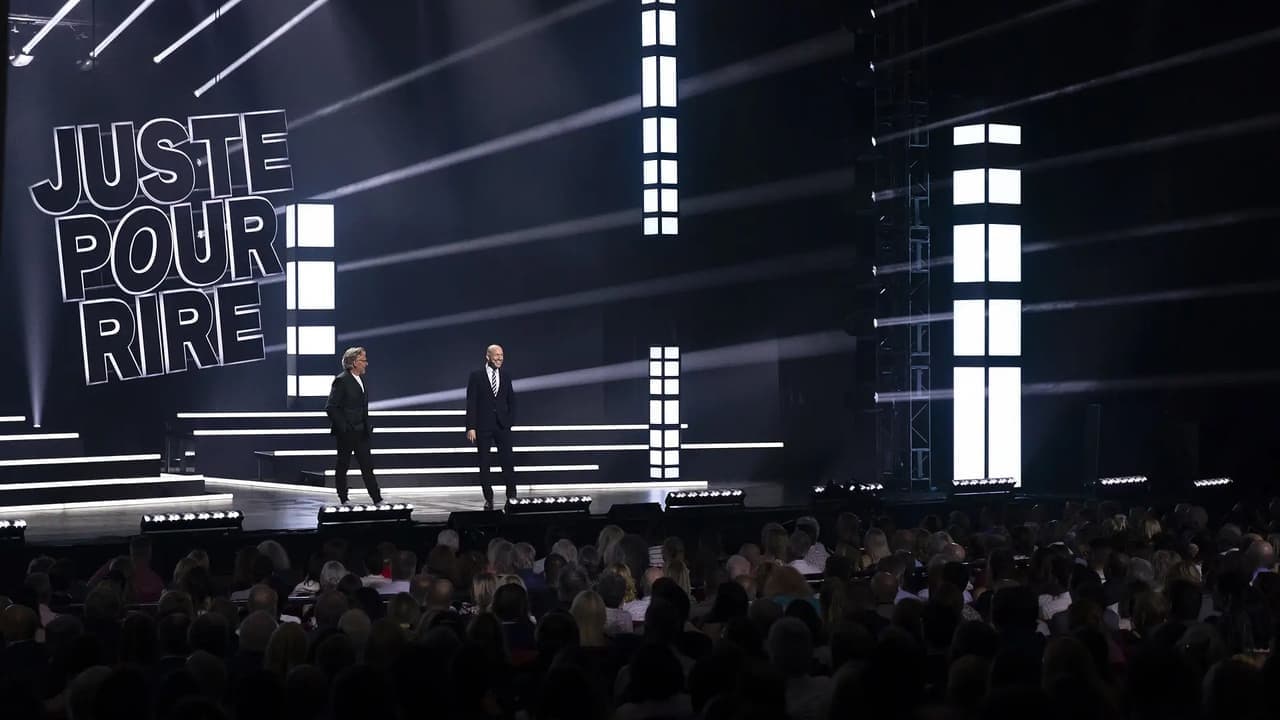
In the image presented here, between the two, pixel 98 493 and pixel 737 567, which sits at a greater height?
pixel 737 567

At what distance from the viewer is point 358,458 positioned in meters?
10.2

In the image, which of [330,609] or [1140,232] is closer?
[330,609]

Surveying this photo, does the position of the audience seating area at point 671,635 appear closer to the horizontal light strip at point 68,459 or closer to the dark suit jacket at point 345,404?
the dark suit jacket at point 345,404

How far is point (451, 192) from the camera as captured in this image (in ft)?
53.4

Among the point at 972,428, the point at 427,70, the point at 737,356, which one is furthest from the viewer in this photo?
the point at 737,356

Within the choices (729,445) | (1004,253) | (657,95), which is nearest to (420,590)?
(1004,253)

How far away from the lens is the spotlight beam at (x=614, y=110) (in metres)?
16.1

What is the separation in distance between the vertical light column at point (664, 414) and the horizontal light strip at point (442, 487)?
8.5 inches

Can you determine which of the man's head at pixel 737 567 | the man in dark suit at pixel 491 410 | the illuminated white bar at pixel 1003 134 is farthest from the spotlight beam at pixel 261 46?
the man's head at pixel 737 567

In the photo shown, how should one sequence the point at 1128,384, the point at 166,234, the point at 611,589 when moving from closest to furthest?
the point at 611,589 → the point at 1128,384 → the point at 166,234

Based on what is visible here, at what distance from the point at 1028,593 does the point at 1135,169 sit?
9.23m

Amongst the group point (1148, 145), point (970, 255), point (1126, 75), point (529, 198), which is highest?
point (1126, 75)

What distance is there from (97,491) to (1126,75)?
9.98 metres

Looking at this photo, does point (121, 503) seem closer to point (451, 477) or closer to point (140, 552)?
point (451, 477)
